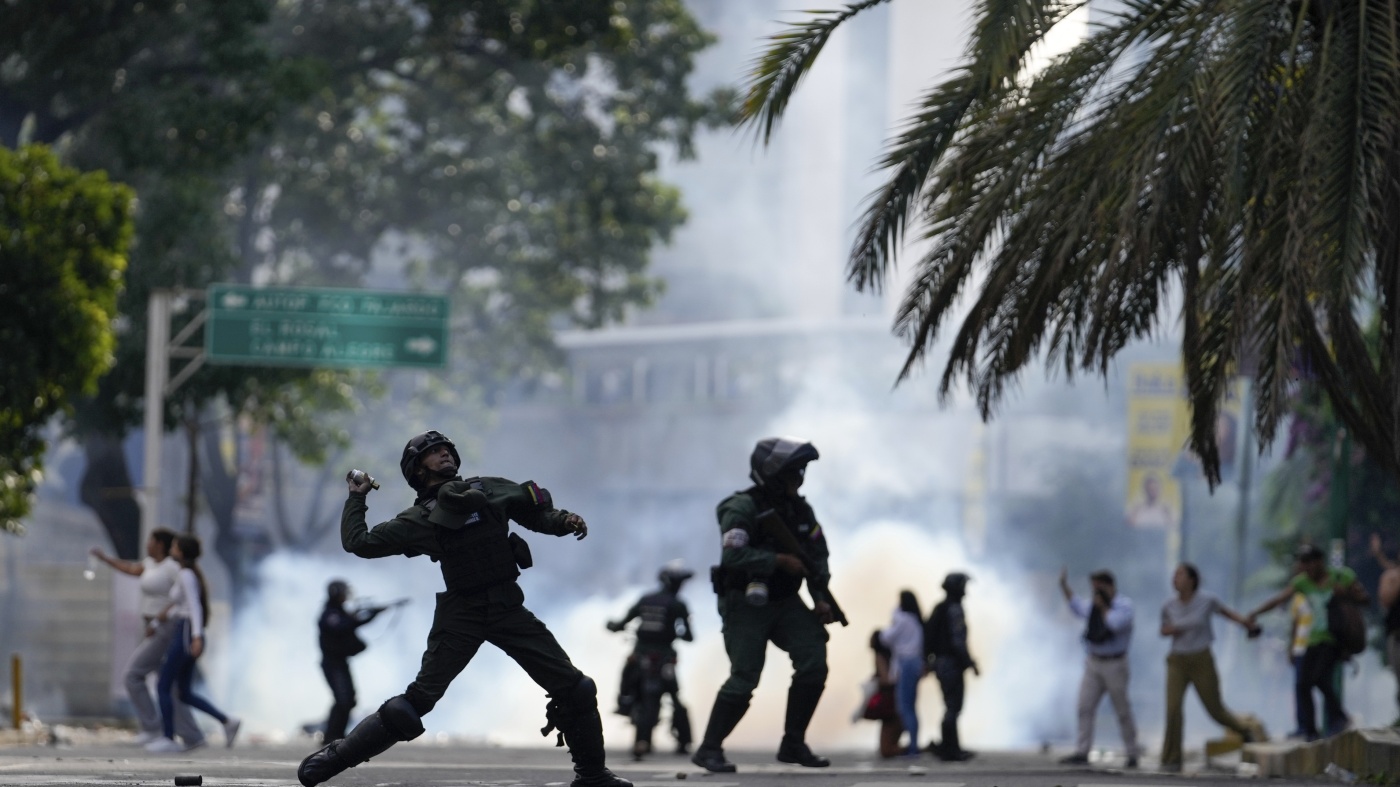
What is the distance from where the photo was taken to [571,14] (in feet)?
99.3

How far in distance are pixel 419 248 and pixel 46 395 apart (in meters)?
64.1

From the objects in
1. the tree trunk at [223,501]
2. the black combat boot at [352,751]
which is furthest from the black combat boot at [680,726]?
the tree trunk at [223,501]

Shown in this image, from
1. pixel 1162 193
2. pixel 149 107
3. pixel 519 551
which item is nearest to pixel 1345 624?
pixel 1162 193

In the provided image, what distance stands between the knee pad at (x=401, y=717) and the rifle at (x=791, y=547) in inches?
107

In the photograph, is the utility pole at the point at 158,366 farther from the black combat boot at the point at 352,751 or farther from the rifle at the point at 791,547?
the black combat boot at the point at 352,751

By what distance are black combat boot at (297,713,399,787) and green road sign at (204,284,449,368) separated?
1740 cm

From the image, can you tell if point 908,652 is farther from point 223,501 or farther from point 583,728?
point 223,501

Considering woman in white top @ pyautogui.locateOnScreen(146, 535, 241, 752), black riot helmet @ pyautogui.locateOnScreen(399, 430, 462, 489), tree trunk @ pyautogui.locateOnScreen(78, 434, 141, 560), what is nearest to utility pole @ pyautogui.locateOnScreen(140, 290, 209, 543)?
tree trunk @ pyautogui.locateOnScreen(78, 434, 141, 560)

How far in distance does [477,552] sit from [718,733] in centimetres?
262

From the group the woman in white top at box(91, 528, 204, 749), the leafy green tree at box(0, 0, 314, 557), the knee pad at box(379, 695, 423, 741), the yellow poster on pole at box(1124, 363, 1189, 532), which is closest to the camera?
the knee pad at box(379, 695, 423, 741)

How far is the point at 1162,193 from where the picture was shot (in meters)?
11.7

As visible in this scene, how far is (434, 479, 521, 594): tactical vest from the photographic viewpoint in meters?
9.02

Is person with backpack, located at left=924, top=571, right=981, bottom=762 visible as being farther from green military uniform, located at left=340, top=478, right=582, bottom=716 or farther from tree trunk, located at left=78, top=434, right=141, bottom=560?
tree trunk, located at left=78, top=434, right=141, bottom=560

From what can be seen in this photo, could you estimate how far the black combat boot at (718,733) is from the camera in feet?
36.5
